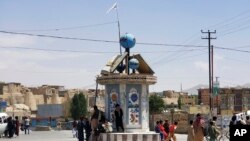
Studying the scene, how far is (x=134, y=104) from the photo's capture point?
23625 millimetres

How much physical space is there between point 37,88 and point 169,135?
12676cm

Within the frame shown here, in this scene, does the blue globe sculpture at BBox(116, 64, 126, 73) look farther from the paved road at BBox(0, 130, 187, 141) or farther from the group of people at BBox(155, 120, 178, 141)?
the paved road at BBox(0, 130, 187, 141)

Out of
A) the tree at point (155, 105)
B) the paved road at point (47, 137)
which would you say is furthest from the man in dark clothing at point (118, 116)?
the tree at point (155, 105)

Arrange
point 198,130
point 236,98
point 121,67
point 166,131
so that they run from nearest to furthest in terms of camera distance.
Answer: point 198,130 < point 121,67 < point 166,131 < point 236,98

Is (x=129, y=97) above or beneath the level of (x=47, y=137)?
above

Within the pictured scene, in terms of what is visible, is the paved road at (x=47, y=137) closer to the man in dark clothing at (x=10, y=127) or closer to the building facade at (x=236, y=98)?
the man in dark clothing at (x=10, y=127)

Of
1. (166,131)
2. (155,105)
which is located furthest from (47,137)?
(155,105)

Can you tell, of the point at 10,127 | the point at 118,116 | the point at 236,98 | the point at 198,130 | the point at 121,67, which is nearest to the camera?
the point at 198,130

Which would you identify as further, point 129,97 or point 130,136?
point 129,97

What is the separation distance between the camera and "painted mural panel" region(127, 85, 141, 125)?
77.2ft

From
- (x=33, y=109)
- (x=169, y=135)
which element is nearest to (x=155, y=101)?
(x=33, y=109)

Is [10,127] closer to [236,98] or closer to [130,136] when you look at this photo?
[130,136]

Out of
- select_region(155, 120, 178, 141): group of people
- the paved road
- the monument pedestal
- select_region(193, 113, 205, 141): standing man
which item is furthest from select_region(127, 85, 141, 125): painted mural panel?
the paved road

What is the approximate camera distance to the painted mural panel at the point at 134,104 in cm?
2353
